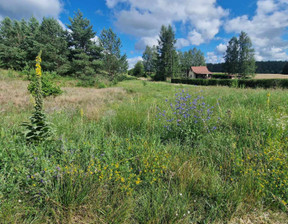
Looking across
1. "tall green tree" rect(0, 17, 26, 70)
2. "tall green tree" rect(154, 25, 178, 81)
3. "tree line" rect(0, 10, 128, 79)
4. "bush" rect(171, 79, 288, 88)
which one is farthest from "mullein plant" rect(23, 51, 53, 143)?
"tall green tree" rect(154, 25, 178, 81)

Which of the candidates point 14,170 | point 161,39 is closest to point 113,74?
point 161,39

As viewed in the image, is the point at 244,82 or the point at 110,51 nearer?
the point at 244,82

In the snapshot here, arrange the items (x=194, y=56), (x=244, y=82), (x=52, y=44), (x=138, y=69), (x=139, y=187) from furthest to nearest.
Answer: (x=194, y=56), (x=138, y=69), (x=244, y=82), (x=52, y=44), (x=139, y=187)

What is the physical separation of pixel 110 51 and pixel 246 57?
3584 centimetres

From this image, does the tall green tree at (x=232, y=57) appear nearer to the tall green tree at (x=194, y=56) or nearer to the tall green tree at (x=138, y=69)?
the tall green tree at (x=194, y=56)

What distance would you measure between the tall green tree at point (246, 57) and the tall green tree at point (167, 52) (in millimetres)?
17808

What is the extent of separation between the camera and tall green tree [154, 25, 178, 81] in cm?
3964

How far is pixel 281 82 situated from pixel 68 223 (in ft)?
84.6

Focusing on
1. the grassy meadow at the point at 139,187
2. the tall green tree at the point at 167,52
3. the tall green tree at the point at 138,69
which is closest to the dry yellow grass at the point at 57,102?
the grassy meadow at the point at 139,187

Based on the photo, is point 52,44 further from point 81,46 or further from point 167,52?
point 167,52

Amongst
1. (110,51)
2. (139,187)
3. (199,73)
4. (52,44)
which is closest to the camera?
(139,187)

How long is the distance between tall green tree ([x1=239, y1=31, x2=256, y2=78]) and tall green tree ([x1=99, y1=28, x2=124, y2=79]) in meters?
33.4

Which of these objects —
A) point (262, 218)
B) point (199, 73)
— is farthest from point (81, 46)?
point (199, 73)

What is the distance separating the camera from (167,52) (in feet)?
131
